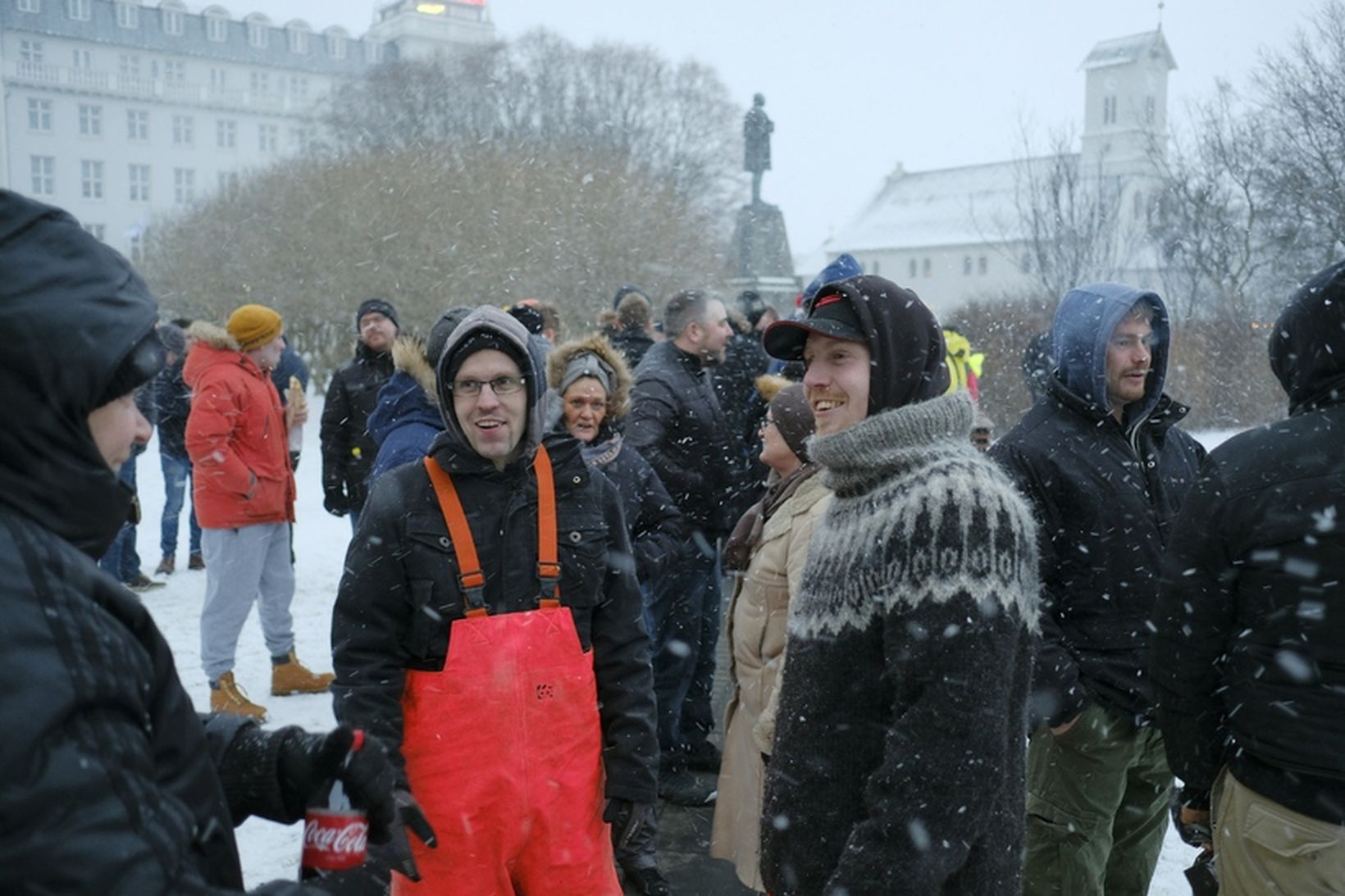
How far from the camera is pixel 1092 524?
320 centimetres

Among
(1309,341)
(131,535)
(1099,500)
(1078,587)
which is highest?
(1309,341)

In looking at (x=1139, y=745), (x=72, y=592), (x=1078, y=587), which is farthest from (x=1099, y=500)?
(x=72, y=592)

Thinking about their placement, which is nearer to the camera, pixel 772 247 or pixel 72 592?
pixel 72 592

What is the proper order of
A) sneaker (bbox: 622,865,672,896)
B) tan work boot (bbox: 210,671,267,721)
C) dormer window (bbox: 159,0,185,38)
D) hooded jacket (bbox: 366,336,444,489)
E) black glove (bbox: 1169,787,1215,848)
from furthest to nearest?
dormer window (bbox: 159,0,185,38), tan work boot (bbox: 210,671,267,721), hooded jacket (bbox: 366,336,444,489), sneaker (bbox: 622,865,672,896), black glove (bbox: 1169,787,1215,848)

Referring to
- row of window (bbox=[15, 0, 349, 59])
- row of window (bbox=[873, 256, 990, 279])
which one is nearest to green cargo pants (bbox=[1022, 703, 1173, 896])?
row of window (bbox=[873, 256, 990, 279])

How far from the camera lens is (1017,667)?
1962 mm

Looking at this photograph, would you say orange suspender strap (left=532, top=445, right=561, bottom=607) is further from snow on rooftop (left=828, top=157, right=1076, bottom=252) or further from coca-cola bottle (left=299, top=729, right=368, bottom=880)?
snow on rooftop (left=828, top=157, right=1076, bottom=252)

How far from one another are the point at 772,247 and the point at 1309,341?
1622 centimetres

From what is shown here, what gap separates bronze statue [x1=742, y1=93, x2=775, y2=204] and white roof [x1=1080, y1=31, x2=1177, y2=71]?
55760 mm

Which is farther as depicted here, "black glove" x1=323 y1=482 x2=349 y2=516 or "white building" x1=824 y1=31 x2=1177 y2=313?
"white building" x1=824 y1=31 x2=1177 y2=313

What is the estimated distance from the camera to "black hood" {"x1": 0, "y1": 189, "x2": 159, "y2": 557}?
4.13 feet

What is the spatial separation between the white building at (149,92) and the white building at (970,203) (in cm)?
3328

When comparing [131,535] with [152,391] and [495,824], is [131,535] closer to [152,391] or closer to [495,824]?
[152,391]

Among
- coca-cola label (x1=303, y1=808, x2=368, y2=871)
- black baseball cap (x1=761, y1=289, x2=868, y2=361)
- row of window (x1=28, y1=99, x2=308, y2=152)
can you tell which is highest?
row of window (x1=28, y1=99, x2=308, y2=152)
